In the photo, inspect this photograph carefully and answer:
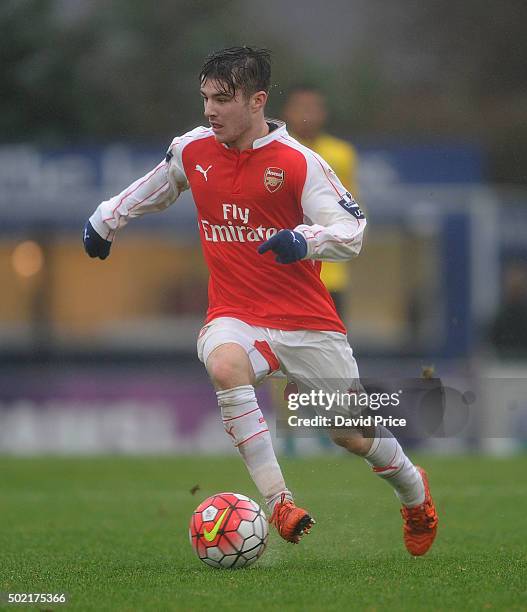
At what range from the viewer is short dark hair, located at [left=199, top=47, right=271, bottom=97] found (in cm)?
626

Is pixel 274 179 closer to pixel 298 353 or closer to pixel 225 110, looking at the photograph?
pixel 225 110

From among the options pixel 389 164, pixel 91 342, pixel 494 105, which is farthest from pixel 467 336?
pixel 494 105

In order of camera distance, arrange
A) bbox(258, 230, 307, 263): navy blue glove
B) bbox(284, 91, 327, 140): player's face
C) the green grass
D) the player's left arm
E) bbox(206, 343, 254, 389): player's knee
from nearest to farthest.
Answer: the green grass, bbox(258, 230, 307, 263): navy blue glove, the player's left arm, bbox(206, 343, 254, 389): player's knee, bbox(284, 91, 327, 140): player's face

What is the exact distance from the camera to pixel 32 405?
1555 cm

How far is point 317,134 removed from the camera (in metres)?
9.68

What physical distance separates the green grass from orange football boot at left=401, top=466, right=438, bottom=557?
0.08 metres

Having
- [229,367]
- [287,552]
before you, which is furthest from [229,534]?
[287,552]

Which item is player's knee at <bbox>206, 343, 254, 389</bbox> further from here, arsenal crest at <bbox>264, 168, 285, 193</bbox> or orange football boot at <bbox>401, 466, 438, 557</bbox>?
orange football boot at <bbox>401, 466, 438, 557</bbox>

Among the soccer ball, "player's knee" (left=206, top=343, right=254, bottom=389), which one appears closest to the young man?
"player's knee" (left=206, top=343, right=254, bottom=389)

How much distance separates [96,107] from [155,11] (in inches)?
301

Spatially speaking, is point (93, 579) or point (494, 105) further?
point (494, 105)

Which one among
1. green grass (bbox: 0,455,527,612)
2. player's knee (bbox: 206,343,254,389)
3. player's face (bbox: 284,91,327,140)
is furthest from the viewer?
player's face (bbox: 284,91,327,140)

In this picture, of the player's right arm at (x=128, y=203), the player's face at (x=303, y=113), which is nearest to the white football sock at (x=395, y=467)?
the player's right arm at (x=128, y=203)

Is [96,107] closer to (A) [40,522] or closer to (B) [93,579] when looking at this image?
(A) [40,522]
